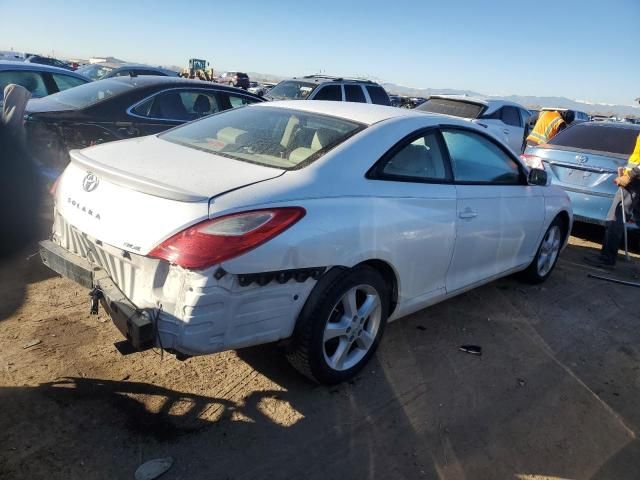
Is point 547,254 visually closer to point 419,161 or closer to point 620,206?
point 620,206

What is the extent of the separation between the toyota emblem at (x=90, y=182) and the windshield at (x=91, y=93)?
330 cm

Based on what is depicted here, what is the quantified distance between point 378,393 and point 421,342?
2.61ft

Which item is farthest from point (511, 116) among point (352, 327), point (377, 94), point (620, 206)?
point (352, 327)

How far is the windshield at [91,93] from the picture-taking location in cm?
578

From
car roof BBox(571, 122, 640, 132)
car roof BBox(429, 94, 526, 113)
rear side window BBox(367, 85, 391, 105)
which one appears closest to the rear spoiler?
car roof BBox(571, 122, 640, 132)

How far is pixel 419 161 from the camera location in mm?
3350

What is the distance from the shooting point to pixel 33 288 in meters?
3.91

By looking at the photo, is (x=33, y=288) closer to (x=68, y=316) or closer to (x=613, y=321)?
(x=68, y=316)

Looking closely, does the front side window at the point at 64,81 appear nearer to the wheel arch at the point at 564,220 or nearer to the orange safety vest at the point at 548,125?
the wheel arch at the point at 564,220

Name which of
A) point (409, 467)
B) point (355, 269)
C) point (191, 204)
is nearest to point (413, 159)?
point (355, 269)

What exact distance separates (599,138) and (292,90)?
6.96m

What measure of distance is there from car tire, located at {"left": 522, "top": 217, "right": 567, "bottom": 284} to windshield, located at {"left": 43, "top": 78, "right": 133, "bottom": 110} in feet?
16.0

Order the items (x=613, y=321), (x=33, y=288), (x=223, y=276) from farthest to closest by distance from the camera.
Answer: (x=613, y=321)
(x=33, y=288)
(x=223, y=276)

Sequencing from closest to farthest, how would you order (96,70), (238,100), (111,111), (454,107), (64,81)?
1. (111,111)
2. (238,100)
3. (64,81)
4. (454,107)
5. (96,70)
